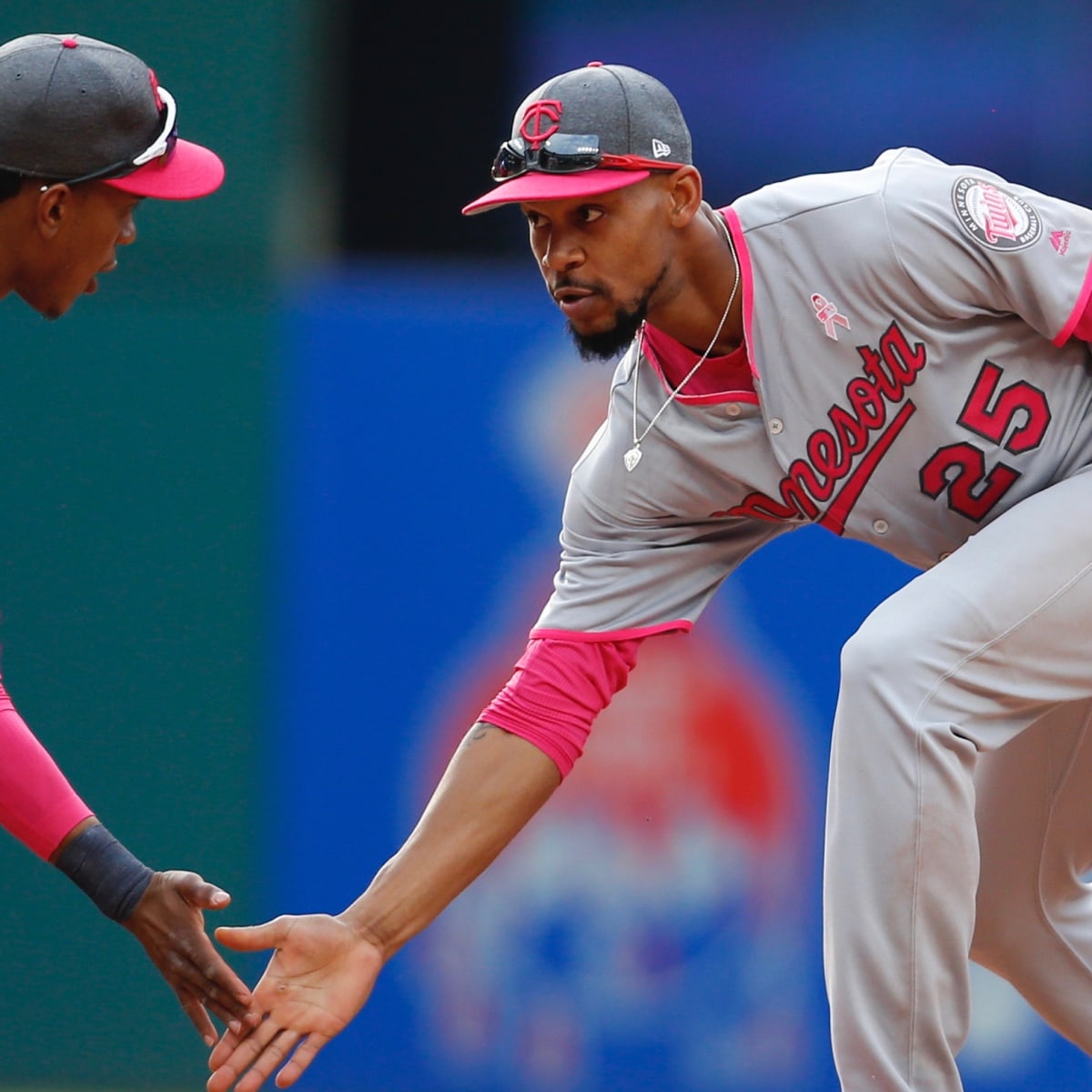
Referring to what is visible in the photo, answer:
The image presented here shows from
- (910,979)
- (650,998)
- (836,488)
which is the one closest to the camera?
(910,979)

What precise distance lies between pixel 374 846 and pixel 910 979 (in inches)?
109

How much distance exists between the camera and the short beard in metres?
3.40

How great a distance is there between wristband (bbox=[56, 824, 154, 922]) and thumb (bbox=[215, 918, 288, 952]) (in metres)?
0.28

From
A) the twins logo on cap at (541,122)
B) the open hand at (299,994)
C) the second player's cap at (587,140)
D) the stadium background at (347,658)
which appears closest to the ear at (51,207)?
the second player's cap at (587,140)

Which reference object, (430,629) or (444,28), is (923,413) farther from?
(444,28)

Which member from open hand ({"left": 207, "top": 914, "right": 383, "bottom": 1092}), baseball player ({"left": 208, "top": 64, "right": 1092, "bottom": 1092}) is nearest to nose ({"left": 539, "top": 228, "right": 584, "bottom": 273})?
baseball player ({"left": 208, "top": 64, "right": 1092, "bottom": 1092})

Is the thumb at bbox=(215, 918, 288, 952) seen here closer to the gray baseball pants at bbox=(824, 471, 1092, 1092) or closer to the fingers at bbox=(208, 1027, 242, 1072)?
the fingers at bbox=(208, 1027, 242, 1072)

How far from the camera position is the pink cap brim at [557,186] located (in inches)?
128

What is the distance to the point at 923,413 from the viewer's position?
11.0 ft

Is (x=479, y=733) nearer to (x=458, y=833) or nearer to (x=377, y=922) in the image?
(x=458, y=833)

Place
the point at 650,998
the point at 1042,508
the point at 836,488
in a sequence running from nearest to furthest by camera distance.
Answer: the point at 1042,508 < the point at 836,488 < the point at 650,998

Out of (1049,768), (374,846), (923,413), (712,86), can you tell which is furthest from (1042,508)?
(712,86)

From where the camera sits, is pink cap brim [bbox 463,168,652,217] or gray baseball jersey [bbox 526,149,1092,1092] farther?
pink cap brim [bbox 463,168,652,217]

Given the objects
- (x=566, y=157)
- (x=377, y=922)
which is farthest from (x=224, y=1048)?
(x=566, y=157)
